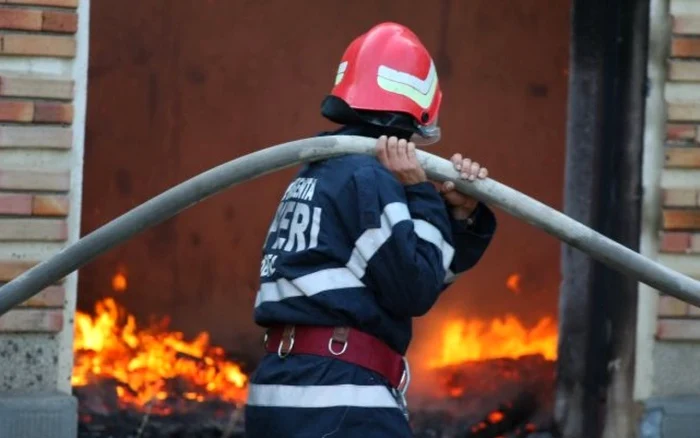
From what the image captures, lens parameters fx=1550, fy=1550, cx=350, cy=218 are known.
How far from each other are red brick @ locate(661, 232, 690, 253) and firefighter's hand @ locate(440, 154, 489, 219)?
6.58 feet

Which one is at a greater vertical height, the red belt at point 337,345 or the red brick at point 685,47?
the red brick at point 685,47

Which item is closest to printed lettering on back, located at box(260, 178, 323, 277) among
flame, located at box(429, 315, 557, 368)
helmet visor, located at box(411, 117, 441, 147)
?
helmet visor, located at box(411, 117, 441, 147)

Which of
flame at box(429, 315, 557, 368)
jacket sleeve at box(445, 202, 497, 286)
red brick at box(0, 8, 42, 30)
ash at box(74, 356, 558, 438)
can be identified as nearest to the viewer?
jacket sleeve at box(445, 202, 497, 286)

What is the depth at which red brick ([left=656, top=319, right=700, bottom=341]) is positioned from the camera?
21.0ft

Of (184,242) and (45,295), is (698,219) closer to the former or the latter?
(184,242)

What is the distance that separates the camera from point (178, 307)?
6.90 meters

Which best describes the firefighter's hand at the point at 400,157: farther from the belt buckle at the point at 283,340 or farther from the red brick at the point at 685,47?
the red brick at the point at 685,47

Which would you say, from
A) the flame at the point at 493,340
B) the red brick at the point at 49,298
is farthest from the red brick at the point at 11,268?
the flame at the point at 493,340

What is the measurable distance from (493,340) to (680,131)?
1.46 m

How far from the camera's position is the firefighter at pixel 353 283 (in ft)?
14.0

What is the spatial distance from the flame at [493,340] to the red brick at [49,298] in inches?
81.7

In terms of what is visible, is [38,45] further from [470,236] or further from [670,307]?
[670,307]

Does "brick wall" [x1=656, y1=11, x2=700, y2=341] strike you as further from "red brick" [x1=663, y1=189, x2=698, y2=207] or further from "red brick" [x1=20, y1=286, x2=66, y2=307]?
"red brick" [x1=20, y1=286, x2=66, y2=307]

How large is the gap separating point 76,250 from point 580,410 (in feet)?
11.2
